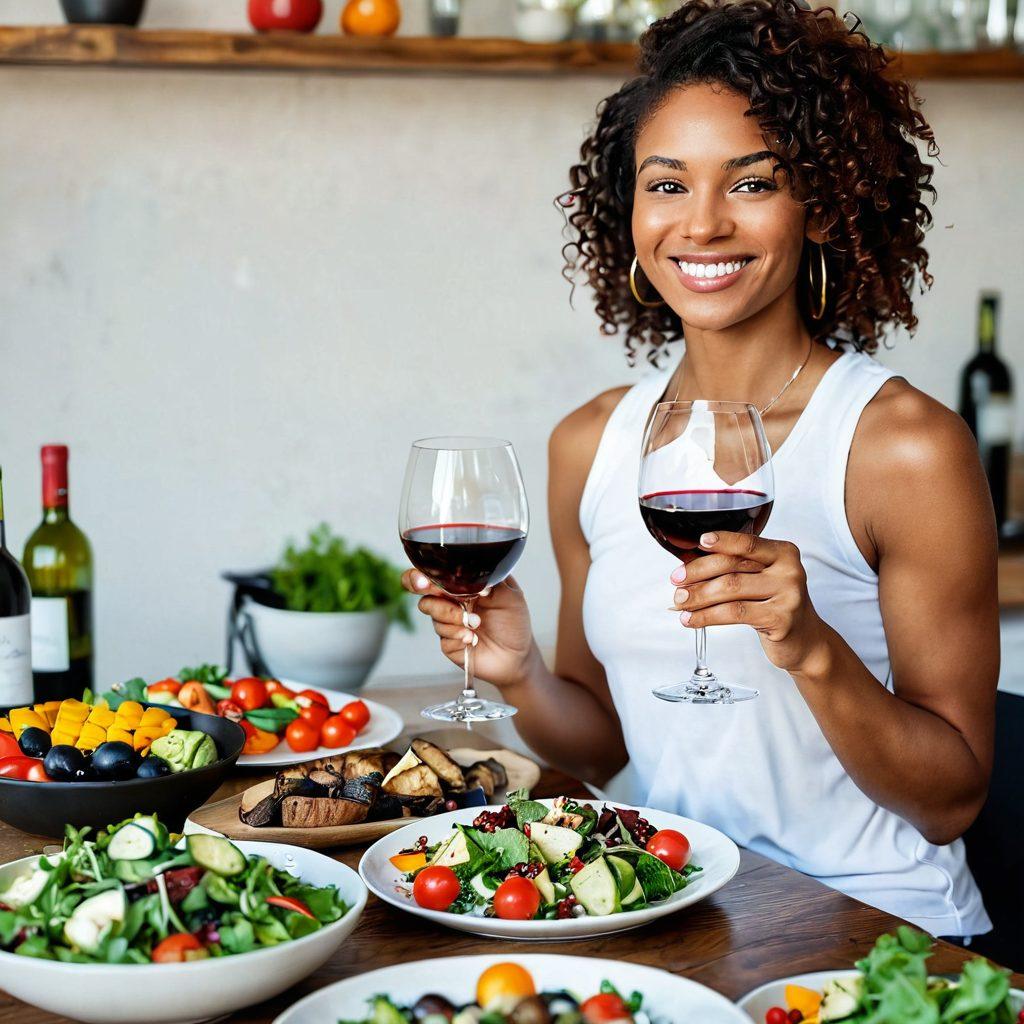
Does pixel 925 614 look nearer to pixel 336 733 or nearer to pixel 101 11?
pixel 336 733

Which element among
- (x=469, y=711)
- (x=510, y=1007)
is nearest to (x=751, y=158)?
(x=469, y=711)

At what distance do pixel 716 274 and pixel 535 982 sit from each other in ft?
2.96

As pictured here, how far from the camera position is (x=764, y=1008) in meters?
0.81

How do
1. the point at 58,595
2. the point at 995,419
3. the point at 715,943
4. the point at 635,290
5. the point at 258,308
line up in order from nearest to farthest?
the point at 715,943 < the point at 635,290 < the point at 58,595 < the point at 258,308 < the point at 995,419

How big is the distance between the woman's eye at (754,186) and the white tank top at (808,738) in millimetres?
234

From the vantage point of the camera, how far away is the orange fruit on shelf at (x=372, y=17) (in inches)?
102

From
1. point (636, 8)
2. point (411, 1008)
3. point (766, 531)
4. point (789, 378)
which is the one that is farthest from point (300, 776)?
point (636, 8)

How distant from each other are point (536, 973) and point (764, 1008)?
14cm

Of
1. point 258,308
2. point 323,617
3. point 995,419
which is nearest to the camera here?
point 323,617

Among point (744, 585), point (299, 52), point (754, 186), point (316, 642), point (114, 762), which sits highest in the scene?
point (299, 52)

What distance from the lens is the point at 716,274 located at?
1.50 metres

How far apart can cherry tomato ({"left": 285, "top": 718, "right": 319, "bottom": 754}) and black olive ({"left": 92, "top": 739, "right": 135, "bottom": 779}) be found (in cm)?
33

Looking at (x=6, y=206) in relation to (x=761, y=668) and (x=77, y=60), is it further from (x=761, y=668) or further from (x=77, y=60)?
(x=761, y=668)

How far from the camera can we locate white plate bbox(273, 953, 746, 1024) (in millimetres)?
791
